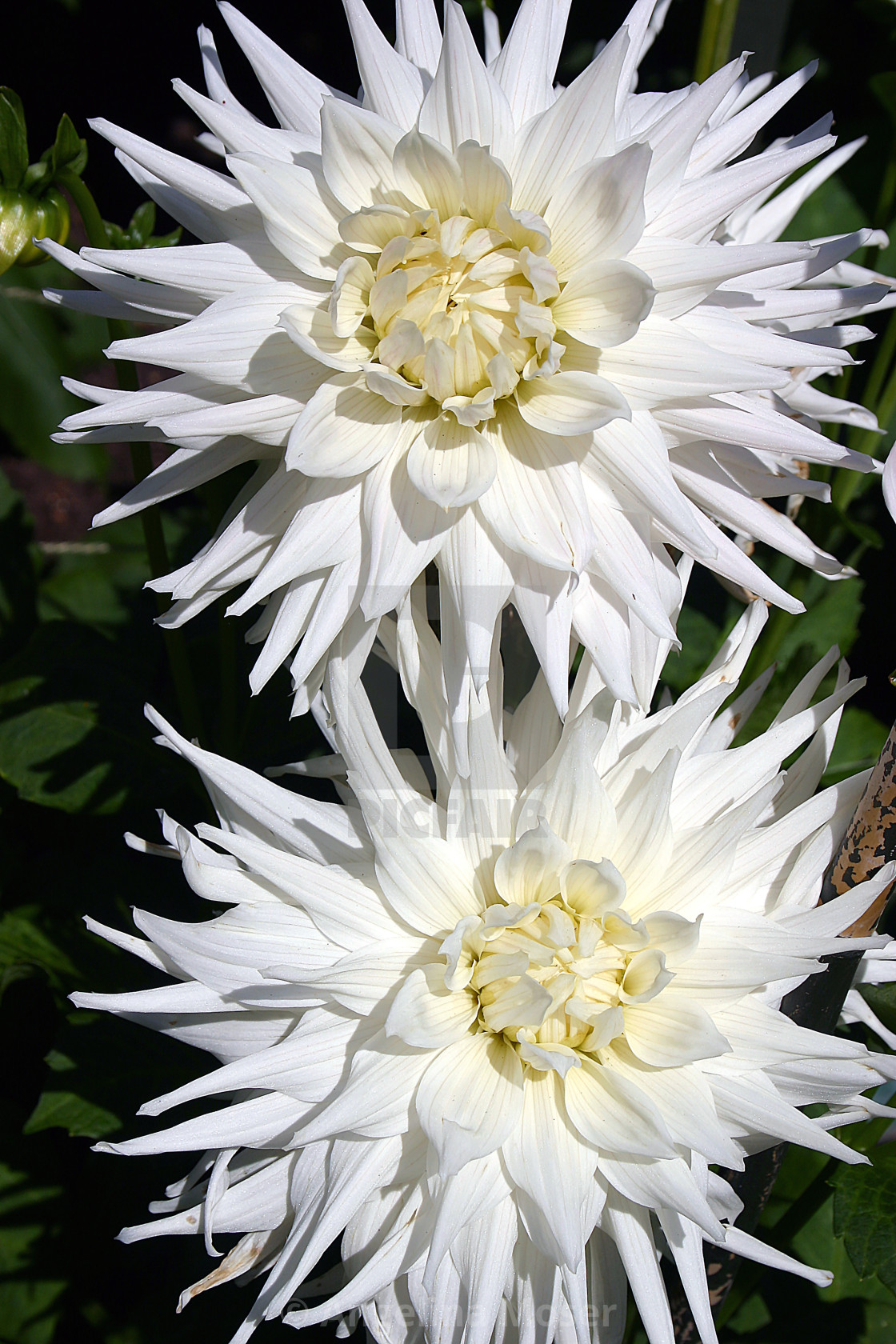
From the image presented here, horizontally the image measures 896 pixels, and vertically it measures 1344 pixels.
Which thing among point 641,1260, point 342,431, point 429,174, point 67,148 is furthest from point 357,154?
point 641,1260

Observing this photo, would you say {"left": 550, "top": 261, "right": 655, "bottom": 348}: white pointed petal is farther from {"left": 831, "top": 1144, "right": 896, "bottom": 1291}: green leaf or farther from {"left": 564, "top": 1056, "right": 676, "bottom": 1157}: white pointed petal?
{"left": 831, "top": 1144, "right": 896, "bottom": 1291}: green leaf

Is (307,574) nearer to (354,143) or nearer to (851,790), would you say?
(354,143)

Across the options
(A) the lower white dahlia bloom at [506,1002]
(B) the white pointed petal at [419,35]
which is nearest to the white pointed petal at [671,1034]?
(A) the lower white dahlia bloom at [506,1002]

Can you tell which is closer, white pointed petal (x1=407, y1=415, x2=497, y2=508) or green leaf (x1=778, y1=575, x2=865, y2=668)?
white pointed petal (x1=407, y1=415, x2=497, y2=508)

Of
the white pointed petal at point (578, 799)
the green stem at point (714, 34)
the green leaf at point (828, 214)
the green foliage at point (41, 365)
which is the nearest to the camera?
the white pointed petal at point (578, 799)

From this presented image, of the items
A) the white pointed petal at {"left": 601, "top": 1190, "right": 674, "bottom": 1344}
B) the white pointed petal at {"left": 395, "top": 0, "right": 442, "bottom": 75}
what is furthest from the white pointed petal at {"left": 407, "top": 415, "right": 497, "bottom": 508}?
the white pointed petal at {"left": 601, "top": 1190, "right": 674, "bottom": 1344}

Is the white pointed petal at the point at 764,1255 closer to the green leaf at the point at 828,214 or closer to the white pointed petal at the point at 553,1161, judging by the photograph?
the white pointed petal at the point at 553,1161

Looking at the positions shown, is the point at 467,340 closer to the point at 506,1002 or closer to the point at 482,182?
the point at 482,182
